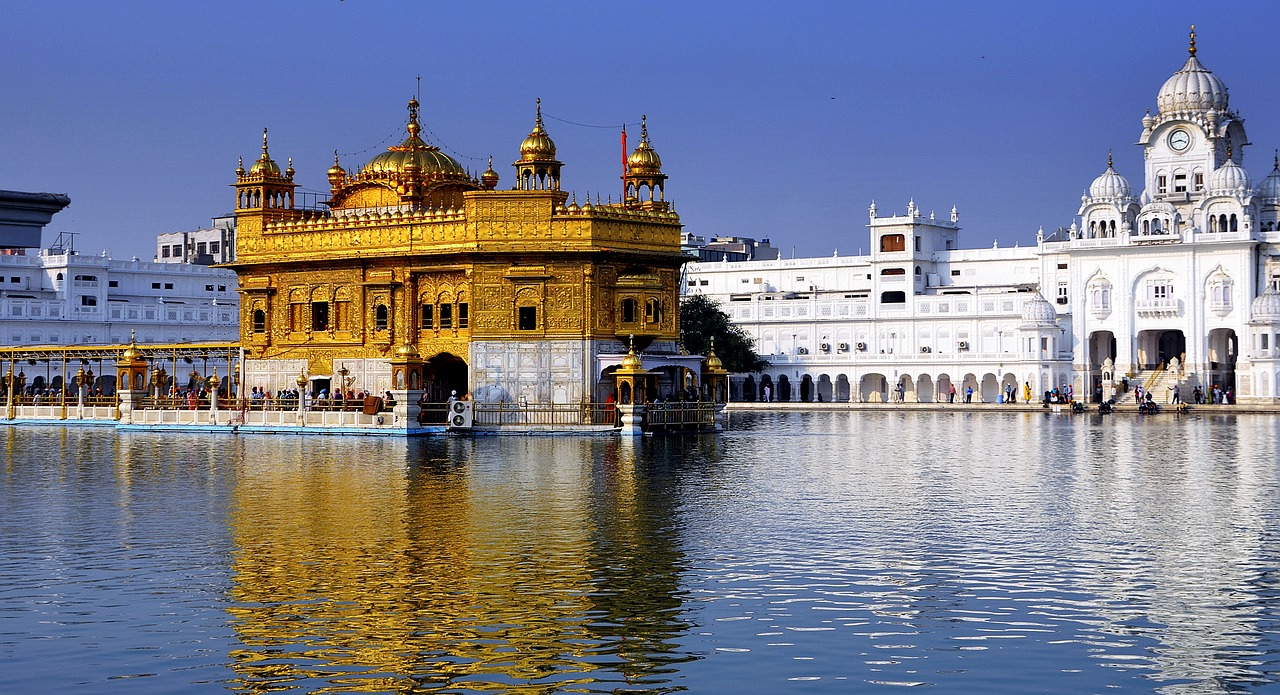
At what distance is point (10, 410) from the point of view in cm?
5422

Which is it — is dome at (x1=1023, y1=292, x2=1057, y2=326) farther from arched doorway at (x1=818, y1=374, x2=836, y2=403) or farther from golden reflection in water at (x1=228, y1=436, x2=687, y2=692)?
golden reflection in water at (x1=228, y1=436, x2=687, y2=692)

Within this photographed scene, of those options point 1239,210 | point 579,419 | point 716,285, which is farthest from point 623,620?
point 716,285

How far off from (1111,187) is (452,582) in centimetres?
7368

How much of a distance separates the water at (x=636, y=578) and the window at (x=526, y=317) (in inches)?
575

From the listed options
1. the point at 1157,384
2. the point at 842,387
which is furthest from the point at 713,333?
the point at 1157,384

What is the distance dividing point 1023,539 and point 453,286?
97.4ft

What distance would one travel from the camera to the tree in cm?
8162

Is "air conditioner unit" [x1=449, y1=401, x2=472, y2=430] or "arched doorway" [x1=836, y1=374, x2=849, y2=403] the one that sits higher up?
"arched doorway" [x1=836, y1=374, x2=849, y2=403]

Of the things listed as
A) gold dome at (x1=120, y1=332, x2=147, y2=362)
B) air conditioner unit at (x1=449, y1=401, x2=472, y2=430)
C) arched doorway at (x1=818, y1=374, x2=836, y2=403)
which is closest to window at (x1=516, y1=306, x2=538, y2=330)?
air conditioner unit at (x1=449, y1=401, x2=472, y2=430)

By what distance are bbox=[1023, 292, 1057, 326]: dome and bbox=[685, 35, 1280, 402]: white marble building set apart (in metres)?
0.10

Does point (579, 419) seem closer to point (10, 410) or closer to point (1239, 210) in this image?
point (10, 410)

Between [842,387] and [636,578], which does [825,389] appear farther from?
[636,578]

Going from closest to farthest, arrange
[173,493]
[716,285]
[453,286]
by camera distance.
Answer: [173,493], [453,286], [716,285]

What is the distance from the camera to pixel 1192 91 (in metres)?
85.1
